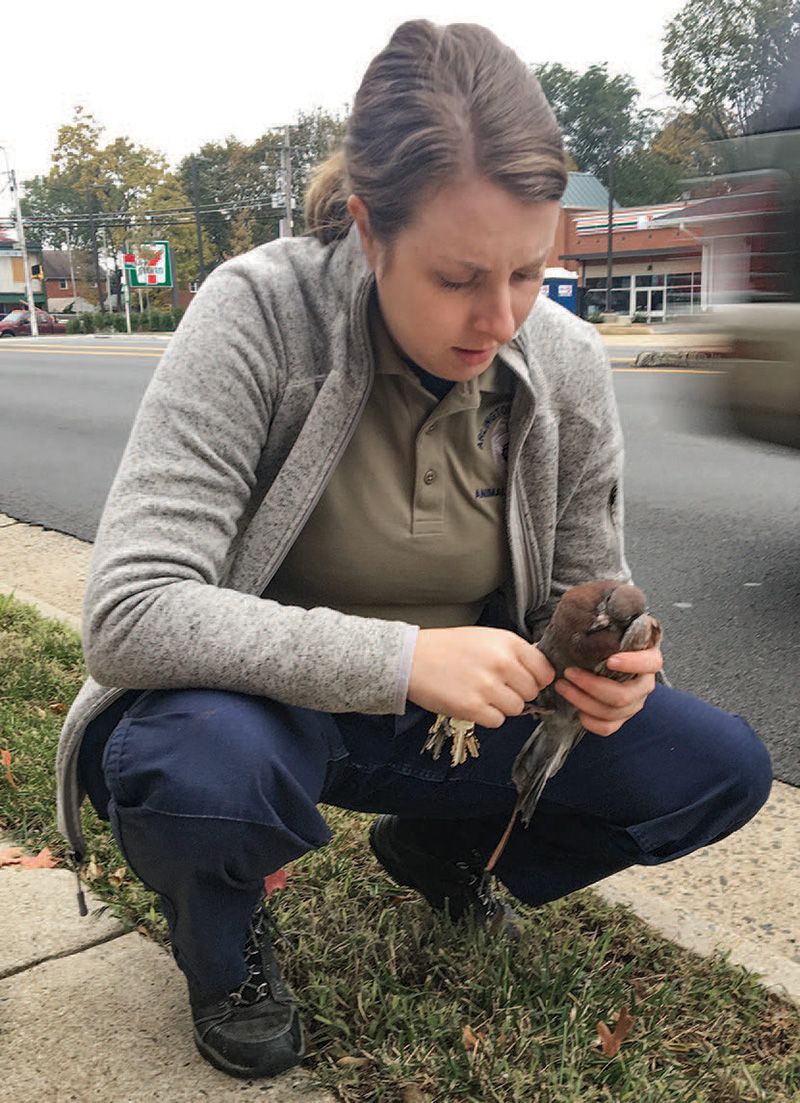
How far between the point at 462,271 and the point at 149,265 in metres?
55.4

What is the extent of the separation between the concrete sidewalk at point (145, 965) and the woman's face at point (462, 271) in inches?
44.4

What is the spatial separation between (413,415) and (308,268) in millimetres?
293

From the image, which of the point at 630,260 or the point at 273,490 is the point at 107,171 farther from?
the point at 273,490

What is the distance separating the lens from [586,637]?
1.57 metres

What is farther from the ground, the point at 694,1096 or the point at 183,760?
the point at 183,760

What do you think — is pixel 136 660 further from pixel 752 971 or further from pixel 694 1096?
pixel 752 971

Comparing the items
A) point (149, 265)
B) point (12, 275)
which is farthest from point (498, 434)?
point (12, 275)

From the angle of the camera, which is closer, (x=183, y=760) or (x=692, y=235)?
(x=183, y=760)

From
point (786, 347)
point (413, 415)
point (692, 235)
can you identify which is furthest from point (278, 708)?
point (692, 235)

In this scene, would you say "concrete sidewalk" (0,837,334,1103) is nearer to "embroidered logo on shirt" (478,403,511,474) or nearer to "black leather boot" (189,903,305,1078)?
"black leather boot" (189,903,305,1078)

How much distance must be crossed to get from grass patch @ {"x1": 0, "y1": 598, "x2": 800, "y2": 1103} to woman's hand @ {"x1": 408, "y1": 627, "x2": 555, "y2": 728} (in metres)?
0.53

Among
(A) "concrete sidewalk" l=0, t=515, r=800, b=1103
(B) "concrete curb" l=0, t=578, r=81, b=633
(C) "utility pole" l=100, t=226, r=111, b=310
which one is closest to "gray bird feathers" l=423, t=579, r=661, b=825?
(A) "concrete sidewalk" l=0, t=515, r=800, b=1103

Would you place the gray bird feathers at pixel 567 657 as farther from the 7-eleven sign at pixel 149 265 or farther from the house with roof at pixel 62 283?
the house with roof at pixel 62 283

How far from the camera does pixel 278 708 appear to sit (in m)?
1.66
